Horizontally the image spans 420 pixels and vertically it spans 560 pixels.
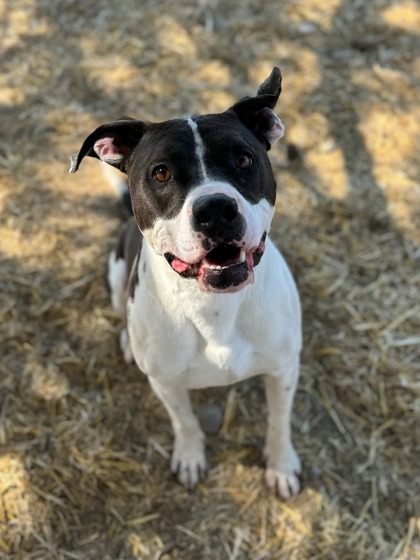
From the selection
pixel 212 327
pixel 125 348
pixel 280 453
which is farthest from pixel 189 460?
pixel 212 327

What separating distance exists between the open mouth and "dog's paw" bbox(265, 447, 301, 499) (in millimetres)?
1740

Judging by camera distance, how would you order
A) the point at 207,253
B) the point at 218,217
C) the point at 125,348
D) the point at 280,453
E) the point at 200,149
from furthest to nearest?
the point at 125,348, the point at 280,453, the point at 200,149, the point at 207,253, the point at 218,217

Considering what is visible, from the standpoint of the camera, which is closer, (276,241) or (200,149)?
(200,149)

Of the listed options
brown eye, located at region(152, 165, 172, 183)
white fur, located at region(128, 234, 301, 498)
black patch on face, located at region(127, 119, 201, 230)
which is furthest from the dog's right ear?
white fur, located at region(128, 234, 301, 498)

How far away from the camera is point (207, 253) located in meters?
2.45

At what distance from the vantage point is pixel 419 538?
373 cm

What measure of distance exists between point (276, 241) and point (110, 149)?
7.19 feet

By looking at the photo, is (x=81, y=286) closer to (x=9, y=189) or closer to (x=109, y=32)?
(x=9, y=189)

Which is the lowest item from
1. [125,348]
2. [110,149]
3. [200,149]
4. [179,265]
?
[125,348]

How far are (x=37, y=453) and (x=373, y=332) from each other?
2.36m

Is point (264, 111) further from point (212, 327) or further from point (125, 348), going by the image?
point (125, 348)

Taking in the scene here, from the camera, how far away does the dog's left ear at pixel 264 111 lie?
2752mm

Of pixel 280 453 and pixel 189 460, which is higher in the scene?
pixel 280 453

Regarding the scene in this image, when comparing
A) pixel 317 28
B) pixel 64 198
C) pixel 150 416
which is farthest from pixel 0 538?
pixel 317 28
